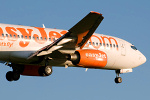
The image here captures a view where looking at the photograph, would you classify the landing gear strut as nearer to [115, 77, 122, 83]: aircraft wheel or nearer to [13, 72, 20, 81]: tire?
[13, 72, 20, 81]: tire

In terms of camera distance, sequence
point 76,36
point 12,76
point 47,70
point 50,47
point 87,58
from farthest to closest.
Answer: point 12,76 < point 47,70 < point 87,58 < point 50,47 < point 76,36

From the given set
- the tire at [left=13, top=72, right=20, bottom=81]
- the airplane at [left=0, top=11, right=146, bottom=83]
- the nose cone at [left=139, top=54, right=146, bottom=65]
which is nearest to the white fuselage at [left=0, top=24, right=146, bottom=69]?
the airplane at [left=0, top=11, right=146, bottom=83]

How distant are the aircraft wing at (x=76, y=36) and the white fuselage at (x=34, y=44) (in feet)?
3.35

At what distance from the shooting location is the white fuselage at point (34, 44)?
28.1 meters

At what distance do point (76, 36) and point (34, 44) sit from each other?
4081 millimetres

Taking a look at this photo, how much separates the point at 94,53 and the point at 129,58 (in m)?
7.56

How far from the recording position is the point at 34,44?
2942 cm

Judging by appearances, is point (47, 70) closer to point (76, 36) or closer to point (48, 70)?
point (48, 70)

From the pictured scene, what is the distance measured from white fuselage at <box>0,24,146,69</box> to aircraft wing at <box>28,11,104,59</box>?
3.35ft

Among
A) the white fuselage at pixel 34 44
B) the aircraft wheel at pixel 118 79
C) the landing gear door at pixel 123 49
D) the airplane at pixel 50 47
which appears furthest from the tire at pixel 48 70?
the aircraft wheel at pixel 118 79

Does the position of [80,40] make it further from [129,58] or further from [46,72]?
[129,58]

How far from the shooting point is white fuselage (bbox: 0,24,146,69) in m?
28.1

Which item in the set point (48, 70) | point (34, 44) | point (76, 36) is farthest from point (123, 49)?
point (76, 36)

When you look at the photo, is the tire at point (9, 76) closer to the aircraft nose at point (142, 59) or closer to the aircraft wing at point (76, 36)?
the aircraft wing at point (76, 36)
